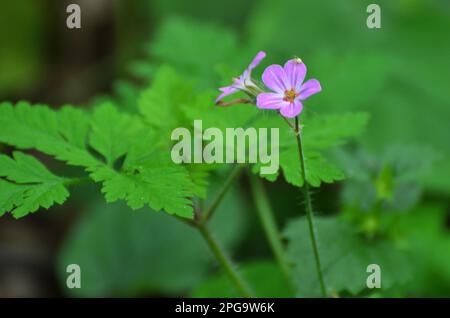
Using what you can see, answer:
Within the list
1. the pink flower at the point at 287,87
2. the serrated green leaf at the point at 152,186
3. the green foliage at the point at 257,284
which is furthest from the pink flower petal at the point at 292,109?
the green foliage at the point at 257,284

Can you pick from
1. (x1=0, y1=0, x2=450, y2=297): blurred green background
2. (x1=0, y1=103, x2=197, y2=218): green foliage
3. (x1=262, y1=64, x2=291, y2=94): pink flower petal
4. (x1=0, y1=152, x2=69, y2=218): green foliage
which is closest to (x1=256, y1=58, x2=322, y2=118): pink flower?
(x1=262, y1=64, x2=291, y2=94): pink flower petal

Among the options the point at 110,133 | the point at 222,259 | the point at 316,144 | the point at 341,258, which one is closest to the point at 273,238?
the point at 341,258

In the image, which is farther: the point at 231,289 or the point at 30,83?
the point at 30,83

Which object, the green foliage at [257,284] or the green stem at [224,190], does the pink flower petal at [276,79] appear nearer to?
the green stem at [224,190]

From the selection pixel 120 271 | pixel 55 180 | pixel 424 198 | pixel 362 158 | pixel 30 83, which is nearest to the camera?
pixel 55 180

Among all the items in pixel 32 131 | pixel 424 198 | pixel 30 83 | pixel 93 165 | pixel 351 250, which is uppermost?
pixel 30 83

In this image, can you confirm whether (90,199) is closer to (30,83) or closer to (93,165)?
(30,83)
